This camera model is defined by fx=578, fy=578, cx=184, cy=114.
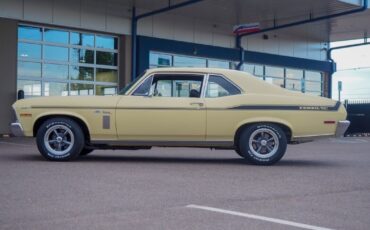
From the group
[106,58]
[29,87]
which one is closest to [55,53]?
[29,87]

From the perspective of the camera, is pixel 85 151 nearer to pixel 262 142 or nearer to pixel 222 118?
pixel 222 118

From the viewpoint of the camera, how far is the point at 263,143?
32.5 ft

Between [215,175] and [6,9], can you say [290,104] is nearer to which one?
[215,175]

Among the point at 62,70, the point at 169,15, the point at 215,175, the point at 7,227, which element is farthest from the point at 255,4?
the point at 7,227

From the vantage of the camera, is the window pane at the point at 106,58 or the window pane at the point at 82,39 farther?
the window pane at the point at 106,58

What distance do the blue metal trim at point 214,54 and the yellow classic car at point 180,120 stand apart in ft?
42.6

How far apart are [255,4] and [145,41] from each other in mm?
4573

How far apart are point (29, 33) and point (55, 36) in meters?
1.06

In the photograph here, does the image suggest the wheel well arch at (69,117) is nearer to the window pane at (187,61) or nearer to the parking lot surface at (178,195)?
the parking lot surface at (178,195)

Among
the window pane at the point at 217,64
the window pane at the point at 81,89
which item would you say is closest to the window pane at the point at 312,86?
the window pane at the point at 217,64

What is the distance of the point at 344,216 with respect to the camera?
5.55 m

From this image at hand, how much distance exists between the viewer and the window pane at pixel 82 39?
21250mm

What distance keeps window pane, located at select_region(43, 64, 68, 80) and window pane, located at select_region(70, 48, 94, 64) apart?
1.74ft

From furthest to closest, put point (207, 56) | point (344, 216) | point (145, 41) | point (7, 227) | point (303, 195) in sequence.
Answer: point (207, 56), point (145, 41), point (303, 195), point (344, 216), point (7, 227)
